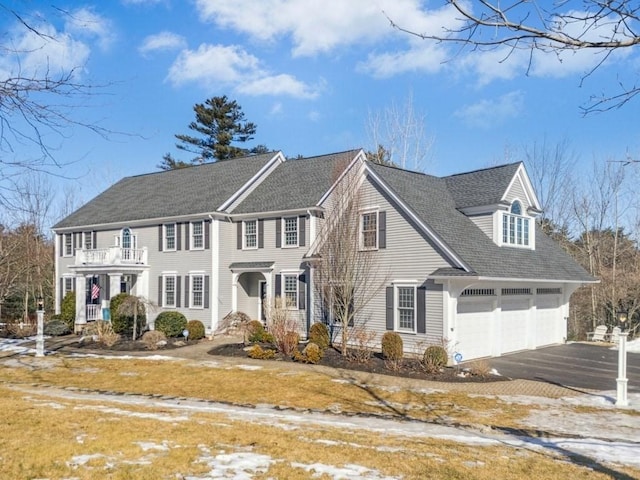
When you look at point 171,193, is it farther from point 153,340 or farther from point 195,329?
point 153,340

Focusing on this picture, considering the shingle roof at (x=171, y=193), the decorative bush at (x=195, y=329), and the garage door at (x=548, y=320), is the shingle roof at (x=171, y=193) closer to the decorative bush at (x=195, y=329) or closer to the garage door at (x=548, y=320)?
the decorative bush at (x=195, y=329)

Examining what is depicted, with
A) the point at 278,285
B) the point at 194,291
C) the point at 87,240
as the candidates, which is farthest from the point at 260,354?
the point at 87,240

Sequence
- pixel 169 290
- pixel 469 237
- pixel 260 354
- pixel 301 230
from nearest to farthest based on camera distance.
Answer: pixel 260 354
pixel 469 237
pixel 301 230
pixel 169 290

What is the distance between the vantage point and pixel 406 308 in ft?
68.0

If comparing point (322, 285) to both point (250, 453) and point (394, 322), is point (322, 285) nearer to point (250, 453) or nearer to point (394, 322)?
point (394, 322)

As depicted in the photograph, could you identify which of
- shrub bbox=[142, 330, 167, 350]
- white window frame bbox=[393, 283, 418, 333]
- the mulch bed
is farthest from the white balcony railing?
white window frame bbox=[393, 283, 418, 333]

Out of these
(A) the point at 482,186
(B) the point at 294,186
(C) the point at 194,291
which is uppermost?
(B) the point at 294,186

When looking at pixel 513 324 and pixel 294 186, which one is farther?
pixel 294 186

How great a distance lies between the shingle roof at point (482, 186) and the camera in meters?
23.2

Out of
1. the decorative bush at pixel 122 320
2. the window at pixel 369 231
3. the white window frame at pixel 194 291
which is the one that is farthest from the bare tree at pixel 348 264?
the decorative bush at pixel 122 320

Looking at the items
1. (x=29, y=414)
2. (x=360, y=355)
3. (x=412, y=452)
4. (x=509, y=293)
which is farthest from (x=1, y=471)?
(x=509, y=293)

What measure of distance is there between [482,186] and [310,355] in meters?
10.7

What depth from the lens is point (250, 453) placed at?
7.81 meters

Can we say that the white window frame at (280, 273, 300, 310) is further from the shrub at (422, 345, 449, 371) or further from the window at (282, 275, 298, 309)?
the shrub at (422, 345, 449, 371)
